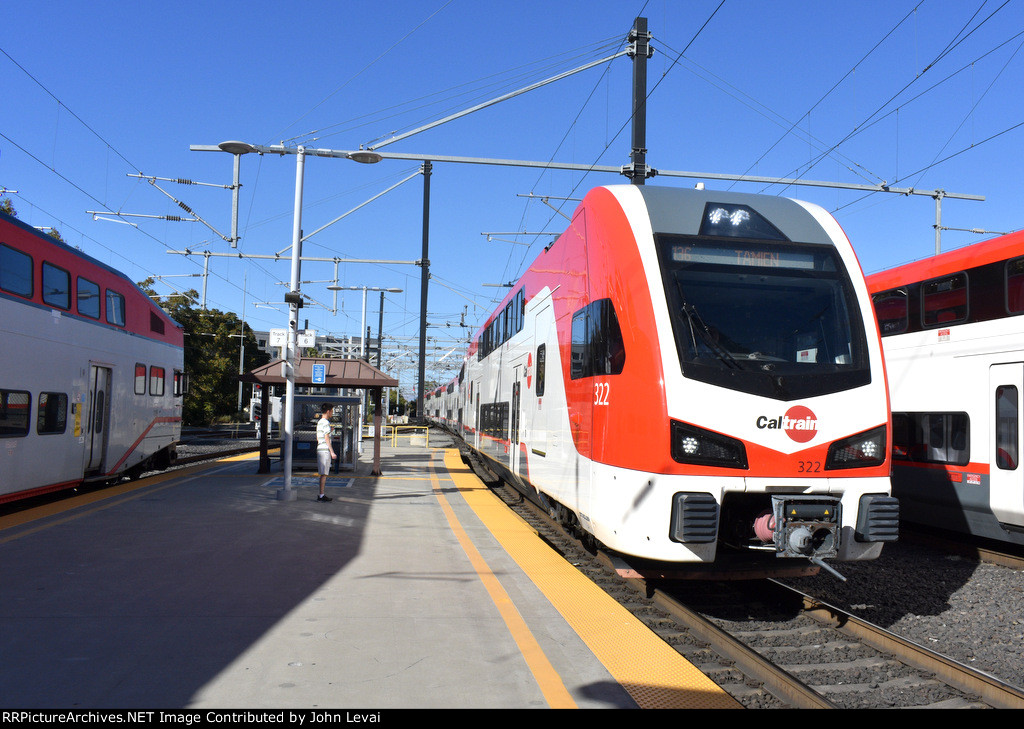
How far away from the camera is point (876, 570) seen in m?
8.54

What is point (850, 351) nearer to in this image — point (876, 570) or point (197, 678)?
point (876, 570)

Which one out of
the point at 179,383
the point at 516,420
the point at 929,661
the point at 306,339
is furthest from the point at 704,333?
the point at 179,383

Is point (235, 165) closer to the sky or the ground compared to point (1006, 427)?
closer to the sky

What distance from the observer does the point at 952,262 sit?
10.3 meters

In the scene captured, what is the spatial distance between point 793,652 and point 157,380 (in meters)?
14.2

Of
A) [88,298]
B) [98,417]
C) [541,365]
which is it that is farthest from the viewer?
[98,417]

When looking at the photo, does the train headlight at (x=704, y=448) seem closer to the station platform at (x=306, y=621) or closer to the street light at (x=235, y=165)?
→ the station platform at (x=306, y=621)

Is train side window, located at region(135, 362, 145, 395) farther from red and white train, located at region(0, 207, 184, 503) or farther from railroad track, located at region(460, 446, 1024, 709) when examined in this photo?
railroad track, located at region(460, 446, 1024, 709)

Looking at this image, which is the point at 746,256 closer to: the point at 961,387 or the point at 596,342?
the point at 596,342

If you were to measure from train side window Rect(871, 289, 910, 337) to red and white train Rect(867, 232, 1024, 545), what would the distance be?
2 centimetres

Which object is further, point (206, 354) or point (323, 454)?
point (206, 354)

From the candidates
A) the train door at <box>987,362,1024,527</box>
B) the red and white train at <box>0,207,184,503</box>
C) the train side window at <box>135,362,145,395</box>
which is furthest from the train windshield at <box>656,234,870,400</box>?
the train side window at <box>135,362,145,395</box>

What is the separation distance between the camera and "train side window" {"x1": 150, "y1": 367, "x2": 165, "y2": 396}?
15500 mm

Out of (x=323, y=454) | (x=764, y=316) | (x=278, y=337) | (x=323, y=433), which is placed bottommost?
(x=323, y=454)
